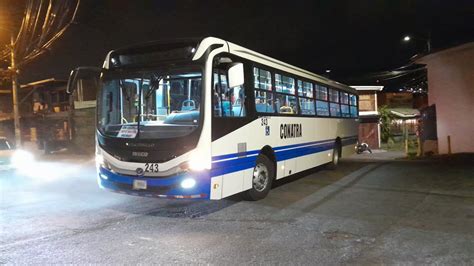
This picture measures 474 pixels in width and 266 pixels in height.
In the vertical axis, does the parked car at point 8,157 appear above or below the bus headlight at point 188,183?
above

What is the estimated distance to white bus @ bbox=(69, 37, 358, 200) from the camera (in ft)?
22.9

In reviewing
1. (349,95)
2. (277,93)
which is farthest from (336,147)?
(277,93)

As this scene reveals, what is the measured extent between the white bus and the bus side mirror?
0.02 m

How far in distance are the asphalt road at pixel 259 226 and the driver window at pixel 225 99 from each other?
1.87 m

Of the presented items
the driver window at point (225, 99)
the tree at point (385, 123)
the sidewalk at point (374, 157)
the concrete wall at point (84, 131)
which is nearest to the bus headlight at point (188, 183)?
the driver window at point (225, 99)

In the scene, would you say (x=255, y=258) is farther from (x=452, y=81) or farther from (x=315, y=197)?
(x=452, y=81)

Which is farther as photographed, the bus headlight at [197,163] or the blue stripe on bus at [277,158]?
the blue stripe on bus at [277,158]

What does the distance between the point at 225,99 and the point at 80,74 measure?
2767mm

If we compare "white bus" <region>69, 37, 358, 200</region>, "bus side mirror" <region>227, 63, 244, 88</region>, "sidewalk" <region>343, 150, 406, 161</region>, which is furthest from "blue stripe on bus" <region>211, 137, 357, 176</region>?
"sidewalk" <region>343, 150, 406, 161</region>

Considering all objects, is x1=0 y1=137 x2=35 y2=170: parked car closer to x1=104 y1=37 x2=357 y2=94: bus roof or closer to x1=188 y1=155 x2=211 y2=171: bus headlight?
x1=104 y1=37 x2=357 y2=94: bus roof

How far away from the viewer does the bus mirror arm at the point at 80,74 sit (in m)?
7.77

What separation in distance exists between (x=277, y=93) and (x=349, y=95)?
747 cm

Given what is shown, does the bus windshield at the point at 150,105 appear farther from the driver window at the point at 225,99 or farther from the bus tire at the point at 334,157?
the bus tire at the point at 334,157

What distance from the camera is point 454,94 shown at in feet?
61.7
